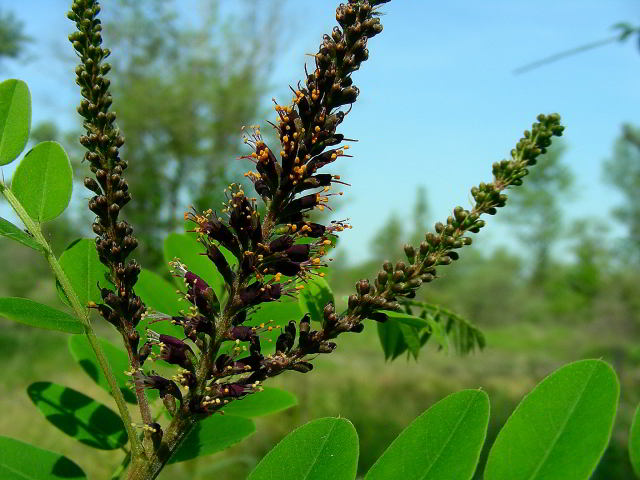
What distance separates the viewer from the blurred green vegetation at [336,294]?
7.64 metres

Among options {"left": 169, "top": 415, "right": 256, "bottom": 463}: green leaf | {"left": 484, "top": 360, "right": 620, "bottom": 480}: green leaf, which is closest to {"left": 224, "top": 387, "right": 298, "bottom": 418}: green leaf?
{"left": 169, "top": 415, "right": 256, "bottom": 463}: green leaf

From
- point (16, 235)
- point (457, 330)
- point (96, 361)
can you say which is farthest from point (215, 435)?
point (457, 330)

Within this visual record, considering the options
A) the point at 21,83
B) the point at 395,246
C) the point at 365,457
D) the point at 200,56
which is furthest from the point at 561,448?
the point at 395,246

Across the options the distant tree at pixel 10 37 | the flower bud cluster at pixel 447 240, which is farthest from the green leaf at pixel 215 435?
the distant tree at pixel 10 37

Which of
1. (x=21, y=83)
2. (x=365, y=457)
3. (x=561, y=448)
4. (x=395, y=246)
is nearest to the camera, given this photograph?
(x=561, y=448)

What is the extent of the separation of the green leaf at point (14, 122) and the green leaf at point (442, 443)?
0.72m

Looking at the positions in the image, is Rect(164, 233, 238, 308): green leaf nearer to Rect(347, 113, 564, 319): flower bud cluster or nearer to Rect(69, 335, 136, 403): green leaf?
Rect(69, 335, 136, 403): green leaf

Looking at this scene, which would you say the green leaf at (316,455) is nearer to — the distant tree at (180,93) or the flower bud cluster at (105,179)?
the flower bud cluster at (105,179)

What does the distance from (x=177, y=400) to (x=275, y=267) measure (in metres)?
0.21

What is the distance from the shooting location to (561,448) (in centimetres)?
59

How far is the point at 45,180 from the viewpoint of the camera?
901 millimetres

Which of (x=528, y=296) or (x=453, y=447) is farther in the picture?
(x=528, y=296)

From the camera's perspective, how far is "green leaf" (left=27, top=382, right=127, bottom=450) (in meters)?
1.00

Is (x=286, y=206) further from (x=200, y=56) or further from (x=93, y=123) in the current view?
(x=200, y=56)
